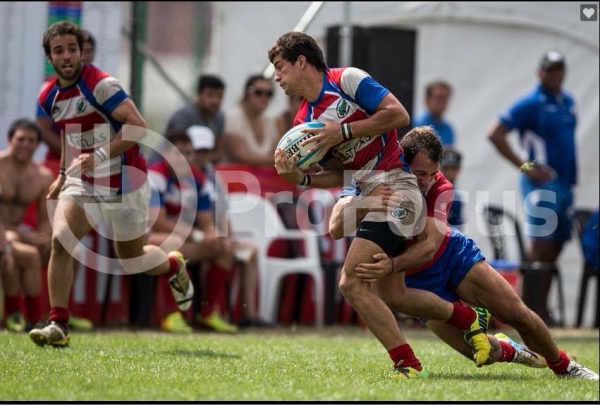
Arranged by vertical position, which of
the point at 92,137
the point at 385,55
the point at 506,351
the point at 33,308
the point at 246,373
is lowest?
the point at 33,308

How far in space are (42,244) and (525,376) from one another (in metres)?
5.29

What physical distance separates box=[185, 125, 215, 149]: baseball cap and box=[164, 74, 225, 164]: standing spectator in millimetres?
360

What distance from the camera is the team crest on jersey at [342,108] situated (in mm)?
6914

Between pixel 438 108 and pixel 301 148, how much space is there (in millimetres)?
6702

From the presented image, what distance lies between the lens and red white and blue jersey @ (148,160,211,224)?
37.4 ft

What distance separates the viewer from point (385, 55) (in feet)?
41.2

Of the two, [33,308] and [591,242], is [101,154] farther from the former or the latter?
[591,242]

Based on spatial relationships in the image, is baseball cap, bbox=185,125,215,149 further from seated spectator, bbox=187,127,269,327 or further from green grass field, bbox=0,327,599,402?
green grass field, bbox=0,327,599,402

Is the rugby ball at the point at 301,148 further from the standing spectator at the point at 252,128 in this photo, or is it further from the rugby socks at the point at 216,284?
the standing spectator at the point at 252,128

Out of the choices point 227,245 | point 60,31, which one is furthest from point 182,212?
point 60,31

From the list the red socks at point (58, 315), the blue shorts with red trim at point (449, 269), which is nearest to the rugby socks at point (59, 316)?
the red socks at point (58, 315)

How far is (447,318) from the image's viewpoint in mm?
7184

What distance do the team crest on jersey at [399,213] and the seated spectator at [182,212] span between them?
15.4 feet

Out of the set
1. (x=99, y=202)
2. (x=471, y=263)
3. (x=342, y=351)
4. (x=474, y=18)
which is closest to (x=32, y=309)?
(x=99, y=202)
